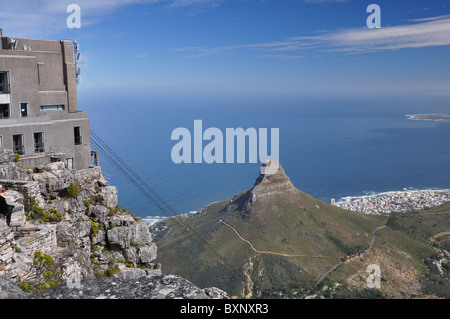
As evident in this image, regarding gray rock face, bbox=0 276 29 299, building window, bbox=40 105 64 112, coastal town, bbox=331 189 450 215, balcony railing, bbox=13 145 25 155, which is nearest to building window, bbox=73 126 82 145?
building window, bbox=40 105 64 112

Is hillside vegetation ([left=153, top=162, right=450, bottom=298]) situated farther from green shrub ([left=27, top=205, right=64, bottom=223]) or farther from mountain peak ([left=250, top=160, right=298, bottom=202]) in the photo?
green shrub ([left=27, top=205, right=64, bottom=223])

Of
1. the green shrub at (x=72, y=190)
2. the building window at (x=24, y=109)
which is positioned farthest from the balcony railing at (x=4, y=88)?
the green shrub at (x=72, y=190)

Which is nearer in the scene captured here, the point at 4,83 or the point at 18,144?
the point at 18,144

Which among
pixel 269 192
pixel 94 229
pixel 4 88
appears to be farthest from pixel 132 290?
pixel 269 192

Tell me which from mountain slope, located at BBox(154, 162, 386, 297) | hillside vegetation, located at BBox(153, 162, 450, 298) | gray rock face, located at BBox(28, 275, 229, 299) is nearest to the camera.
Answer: gray rock face, located at BBox(28, 275, 229, 299)

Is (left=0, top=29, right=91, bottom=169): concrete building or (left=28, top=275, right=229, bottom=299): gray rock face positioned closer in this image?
(left=28, top=275, right=229, bottom=299): gray rock face

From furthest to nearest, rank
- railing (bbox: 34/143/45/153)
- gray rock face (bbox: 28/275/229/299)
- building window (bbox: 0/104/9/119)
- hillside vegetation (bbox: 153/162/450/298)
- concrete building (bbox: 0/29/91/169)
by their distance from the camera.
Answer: hillside vegetation (bbox: 153/162/450/298)
railing (bbox: 34/143/45/153)
building window (bbox: 0/104/9/119)
concrete building (bbox: 0/29/91/169)
gray rock face (bbox: 28/275/229/299)

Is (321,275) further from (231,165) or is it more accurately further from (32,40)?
(231,165)

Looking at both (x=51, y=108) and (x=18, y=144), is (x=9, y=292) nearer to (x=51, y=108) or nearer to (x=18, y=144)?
(x=18, y=144)
